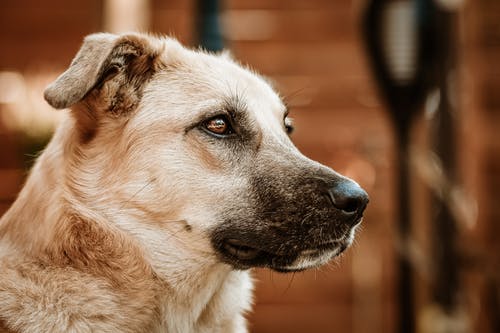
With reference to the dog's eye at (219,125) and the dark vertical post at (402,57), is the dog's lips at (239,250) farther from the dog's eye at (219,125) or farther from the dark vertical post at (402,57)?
the dark vertical post at (402,57)

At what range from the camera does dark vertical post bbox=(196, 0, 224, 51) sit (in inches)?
148

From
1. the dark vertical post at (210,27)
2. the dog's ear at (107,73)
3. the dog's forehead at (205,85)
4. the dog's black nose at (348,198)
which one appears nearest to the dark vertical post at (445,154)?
the dark vertical post at (210,27)

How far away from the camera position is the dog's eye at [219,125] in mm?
2443

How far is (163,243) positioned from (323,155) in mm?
4799

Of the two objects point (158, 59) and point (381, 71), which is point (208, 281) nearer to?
point (158, 59)

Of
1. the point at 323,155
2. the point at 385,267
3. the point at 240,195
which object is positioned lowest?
the point at 385,267

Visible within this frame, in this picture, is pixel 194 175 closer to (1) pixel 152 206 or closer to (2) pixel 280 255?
(1) pixel 152 206

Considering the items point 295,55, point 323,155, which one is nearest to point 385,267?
point 323,155

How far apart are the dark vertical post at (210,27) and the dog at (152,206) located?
4.04 feet

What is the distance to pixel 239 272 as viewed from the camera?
262cm

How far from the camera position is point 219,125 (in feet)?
8.09

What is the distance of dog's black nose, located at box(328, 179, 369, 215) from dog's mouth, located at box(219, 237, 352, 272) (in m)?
0.10

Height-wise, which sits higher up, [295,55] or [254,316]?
[295,55]

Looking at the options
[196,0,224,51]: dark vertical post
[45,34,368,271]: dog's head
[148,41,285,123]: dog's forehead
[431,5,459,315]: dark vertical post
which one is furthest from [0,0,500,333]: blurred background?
[45,34,368,271]: dog's head
